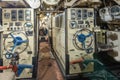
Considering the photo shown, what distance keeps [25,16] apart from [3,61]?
164cm

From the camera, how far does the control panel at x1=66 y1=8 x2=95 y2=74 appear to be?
21.1ft

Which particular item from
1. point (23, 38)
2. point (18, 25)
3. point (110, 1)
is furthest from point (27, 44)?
point (110, 1)

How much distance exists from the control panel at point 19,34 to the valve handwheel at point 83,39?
150 cm

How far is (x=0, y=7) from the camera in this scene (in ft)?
19.0

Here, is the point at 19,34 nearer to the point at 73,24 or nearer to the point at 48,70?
the point at 73,24

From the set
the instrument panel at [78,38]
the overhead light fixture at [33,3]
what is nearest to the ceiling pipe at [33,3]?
the overhead light fixture at [33,3]

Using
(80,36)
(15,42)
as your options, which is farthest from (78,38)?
(15,42)

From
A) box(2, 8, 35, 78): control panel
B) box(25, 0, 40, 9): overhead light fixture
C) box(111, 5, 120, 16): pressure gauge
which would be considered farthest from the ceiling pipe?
box(111, 5, 120, 16): pressure gauge

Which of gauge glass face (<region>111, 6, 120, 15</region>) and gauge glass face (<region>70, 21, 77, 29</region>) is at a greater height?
gauge glass face (<region>111, 6, 120, 15</region>)

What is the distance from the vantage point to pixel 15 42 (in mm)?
6016

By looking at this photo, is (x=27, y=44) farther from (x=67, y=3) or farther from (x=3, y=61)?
(x=67, y=3)

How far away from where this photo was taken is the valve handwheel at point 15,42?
19.7 ft

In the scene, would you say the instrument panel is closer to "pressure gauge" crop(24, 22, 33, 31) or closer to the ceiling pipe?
the ceiling pipe

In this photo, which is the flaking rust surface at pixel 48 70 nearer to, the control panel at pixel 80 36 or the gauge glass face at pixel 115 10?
the control panel at pixel 80 36
